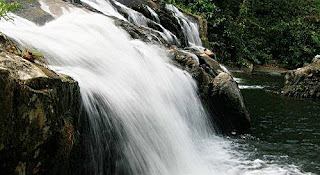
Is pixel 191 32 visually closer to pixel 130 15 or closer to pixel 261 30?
pixel 130 15

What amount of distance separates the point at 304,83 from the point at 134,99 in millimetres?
11581

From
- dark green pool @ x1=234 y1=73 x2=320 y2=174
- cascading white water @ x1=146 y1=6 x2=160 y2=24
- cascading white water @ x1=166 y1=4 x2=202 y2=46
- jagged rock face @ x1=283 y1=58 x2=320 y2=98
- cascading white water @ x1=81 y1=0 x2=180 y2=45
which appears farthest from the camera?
cascading white water @ x1=166 y1=4 x2=202 y2=46

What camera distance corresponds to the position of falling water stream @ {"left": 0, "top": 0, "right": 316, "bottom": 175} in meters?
5.29

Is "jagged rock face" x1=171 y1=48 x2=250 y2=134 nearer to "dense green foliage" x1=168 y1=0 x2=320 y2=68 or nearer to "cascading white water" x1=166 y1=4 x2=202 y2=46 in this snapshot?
"cascading white water" x1=166 y1=4 x2=202 y2=46

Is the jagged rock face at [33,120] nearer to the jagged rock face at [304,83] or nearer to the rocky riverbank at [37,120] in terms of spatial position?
the rocky riverbank at [37,120]

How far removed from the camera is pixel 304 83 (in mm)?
15703

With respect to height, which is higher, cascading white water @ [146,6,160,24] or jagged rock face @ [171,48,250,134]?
cascading white water @ [146,6,160,24]

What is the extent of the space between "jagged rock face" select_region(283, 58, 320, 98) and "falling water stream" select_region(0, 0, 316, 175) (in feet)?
26.3

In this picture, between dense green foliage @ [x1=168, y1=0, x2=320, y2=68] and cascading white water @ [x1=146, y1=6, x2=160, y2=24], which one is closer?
cascading white water @ [x1=146, y1=6, x2=160, y2=24]

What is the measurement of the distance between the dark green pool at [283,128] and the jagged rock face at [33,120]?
4.56 metres

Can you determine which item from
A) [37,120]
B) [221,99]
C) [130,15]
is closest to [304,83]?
[221,99]

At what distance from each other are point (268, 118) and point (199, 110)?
3317 mm

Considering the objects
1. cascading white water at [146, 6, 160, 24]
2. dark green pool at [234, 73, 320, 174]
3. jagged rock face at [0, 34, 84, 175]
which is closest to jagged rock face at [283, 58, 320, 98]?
dark green pool at [234, 73, 320, 174]

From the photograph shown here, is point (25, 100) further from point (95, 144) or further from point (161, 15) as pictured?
point (161, 15)
